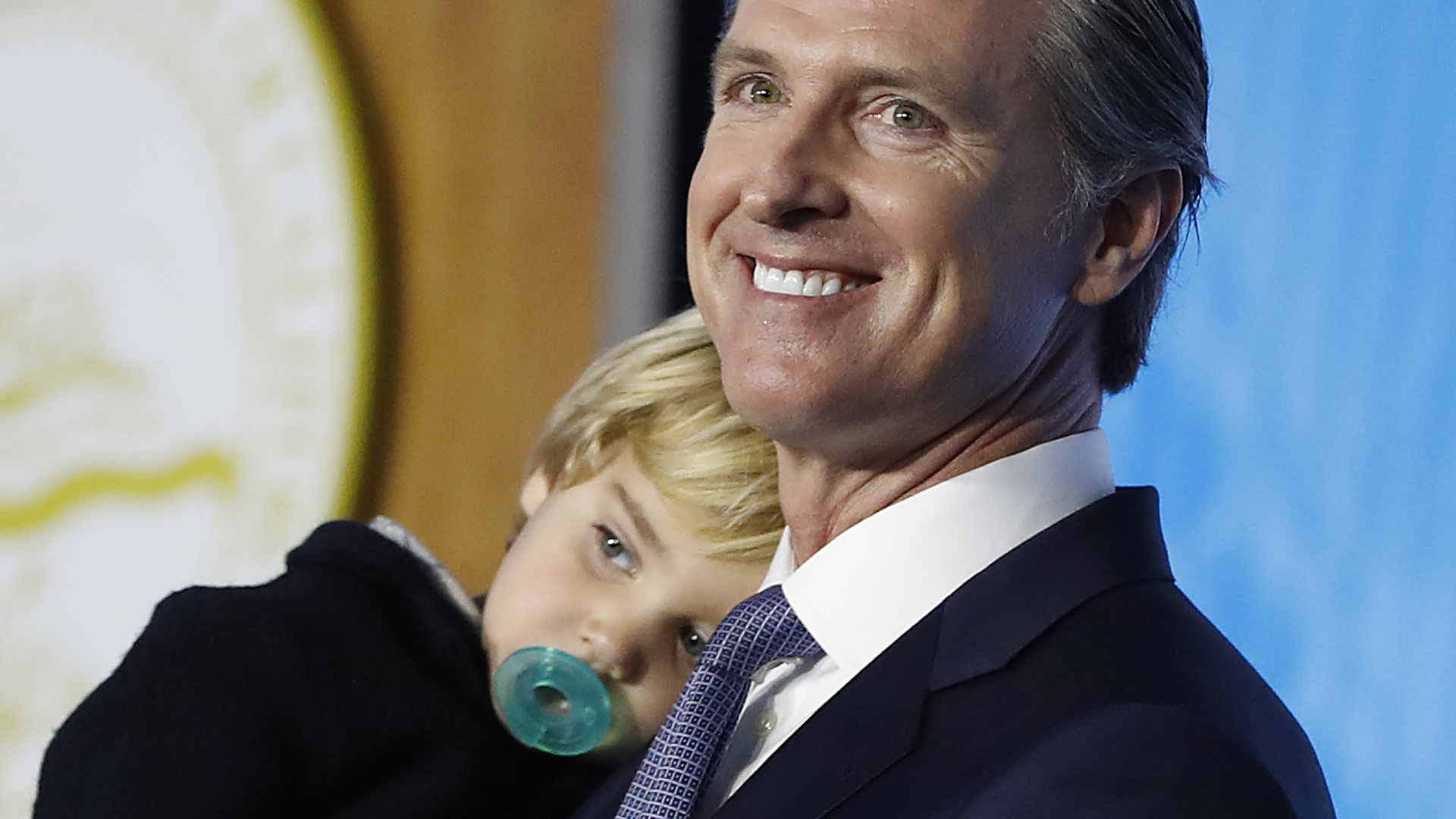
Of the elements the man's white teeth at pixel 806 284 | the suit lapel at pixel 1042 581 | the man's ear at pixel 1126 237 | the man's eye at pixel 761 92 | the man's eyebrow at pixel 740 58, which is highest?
the man's eyebrow at pixel 740 58

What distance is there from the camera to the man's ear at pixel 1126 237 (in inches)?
46.8

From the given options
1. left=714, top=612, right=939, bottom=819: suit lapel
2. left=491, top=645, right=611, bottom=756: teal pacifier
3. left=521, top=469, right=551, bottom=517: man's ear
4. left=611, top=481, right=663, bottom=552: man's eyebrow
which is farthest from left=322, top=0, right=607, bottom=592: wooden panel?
left=714, top=612, right=939, bottom=819: suit lapel

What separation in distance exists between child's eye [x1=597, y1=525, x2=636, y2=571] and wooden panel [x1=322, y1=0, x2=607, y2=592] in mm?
1025

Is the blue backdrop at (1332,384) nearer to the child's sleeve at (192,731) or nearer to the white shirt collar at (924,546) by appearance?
the white shirt collar at (924,546)

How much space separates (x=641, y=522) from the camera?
1.43 m

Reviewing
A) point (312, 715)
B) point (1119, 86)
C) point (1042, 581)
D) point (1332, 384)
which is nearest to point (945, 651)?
point (1042, 581)

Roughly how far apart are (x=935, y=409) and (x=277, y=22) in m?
1.67

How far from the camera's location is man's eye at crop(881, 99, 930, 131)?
1122mm

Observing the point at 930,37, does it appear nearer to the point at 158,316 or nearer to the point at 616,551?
the point at 616,551

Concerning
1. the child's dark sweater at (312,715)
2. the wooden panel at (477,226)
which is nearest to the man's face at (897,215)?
the child's dark sweater at (312,715)

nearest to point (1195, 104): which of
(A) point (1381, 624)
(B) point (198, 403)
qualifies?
(A) point (1381, 624)

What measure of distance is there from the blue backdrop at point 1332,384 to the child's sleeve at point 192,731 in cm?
92

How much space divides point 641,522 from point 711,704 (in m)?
0.35

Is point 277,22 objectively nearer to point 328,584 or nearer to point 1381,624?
point 328,584
